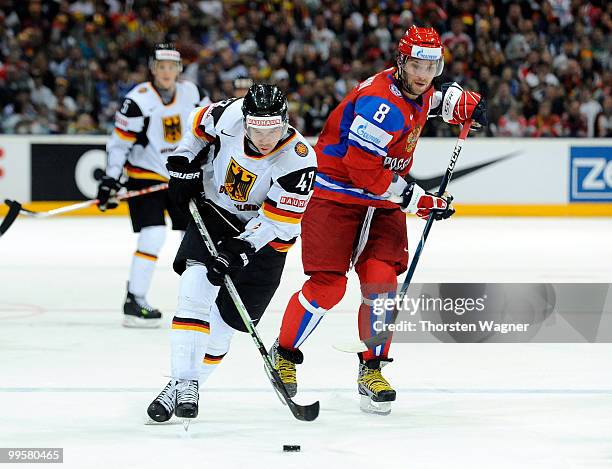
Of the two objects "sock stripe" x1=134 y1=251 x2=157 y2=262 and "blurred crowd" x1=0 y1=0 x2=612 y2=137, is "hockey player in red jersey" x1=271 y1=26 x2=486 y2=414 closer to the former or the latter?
"sock stripe" x1=134 y1=251 x2=157 y2=262

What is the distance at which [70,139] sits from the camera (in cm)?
1038

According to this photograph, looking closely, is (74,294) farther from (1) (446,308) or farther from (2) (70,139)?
(2) (70,139)

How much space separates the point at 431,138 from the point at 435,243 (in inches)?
82.0

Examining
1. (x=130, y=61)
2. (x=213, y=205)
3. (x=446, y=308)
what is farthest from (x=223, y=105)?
(x=130, y=61)

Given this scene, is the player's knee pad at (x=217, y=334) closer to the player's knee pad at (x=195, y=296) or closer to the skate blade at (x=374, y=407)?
the player's knee pad at (x=195, y=296)

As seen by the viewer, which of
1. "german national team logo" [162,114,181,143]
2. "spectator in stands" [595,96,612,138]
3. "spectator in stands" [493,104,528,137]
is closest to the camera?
"german national team logo" [162,114,181,143]

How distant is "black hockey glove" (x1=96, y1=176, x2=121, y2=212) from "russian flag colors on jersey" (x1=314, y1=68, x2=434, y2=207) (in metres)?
1.96

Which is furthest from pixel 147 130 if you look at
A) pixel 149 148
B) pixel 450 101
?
pixel 450 101

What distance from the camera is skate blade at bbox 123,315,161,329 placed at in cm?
576

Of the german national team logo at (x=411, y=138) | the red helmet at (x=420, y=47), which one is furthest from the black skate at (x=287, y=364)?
the red helmet at (x=420, y=47)

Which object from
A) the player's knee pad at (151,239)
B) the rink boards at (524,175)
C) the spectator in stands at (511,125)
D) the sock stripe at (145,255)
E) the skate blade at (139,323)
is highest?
the player's knee pad at (151,239)

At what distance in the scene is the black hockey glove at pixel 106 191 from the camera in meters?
6.02

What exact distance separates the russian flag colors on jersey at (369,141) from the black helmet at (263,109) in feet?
1.57

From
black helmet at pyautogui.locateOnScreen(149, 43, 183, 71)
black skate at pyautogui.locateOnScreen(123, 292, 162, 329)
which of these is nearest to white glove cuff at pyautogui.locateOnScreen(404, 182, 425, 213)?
black skate at pyautogui.locateOnScreen(123, 292, 162, 329)
